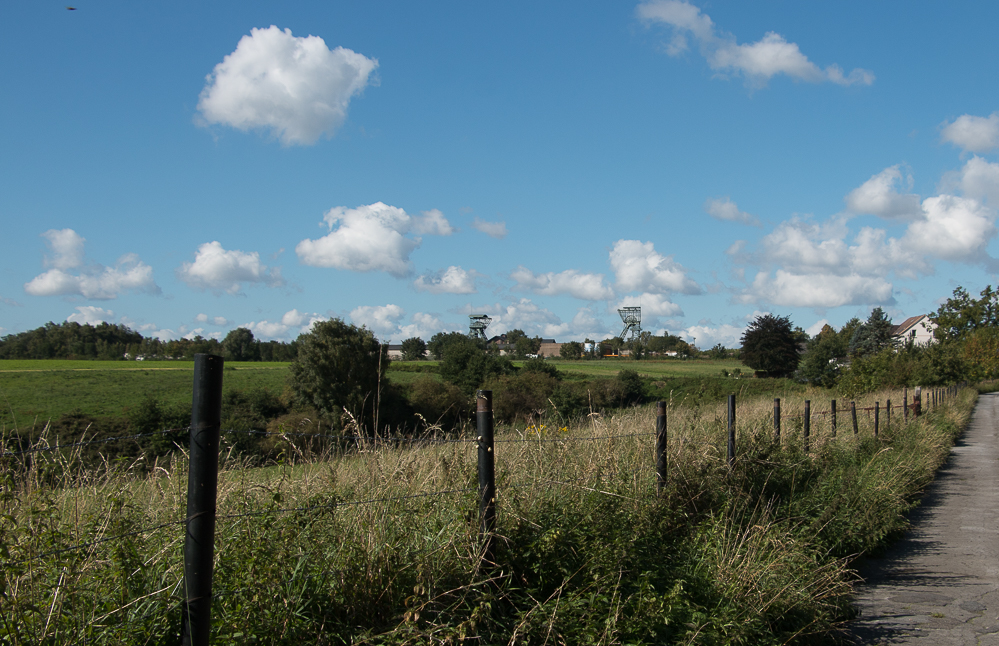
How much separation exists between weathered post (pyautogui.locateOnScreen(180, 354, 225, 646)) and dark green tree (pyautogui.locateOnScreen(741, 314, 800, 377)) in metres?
80.8

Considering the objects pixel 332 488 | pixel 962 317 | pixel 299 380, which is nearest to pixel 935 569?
pixel 332 488

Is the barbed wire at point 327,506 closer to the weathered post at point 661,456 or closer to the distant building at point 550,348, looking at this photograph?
the weathered post at point 661,456

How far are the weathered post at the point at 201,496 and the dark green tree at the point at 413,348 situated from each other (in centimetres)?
8487

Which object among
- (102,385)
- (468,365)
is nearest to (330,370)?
(468,365)

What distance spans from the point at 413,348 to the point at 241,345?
30719 millimetres

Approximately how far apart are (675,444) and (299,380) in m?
44.2

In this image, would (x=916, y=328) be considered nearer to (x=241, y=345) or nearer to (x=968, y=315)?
(x=968, y=315)

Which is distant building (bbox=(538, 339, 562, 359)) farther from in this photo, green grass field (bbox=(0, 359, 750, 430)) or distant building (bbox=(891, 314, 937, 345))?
distant building (bbox=(891, 314, 937, 345))

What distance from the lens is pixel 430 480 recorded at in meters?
4.46

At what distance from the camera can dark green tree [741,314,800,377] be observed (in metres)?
76.6

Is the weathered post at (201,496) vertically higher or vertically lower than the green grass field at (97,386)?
higher

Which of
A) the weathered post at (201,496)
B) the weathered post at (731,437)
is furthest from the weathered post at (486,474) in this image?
the weathered post at (731,437)

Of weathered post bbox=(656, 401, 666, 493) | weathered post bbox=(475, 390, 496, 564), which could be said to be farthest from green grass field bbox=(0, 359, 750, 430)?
weathered post bbox=(475, 390, 496, 564)

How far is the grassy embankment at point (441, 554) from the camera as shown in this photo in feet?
8.93
